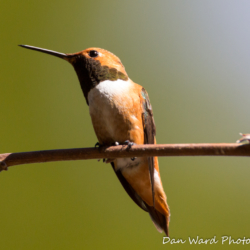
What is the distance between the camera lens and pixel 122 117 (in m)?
1.56

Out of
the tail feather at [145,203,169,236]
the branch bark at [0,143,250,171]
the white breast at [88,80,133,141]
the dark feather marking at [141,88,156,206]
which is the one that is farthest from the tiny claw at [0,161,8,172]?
the tail feather at [145,203,169,236]

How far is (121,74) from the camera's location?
1693 millimetres

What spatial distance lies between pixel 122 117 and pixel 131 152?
1.54 feet

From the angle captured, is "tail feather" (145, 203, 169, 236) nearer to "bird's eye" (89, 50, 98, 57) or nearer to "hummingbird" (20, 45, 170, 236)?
"hummingbird" (20, 45, 170, 236)

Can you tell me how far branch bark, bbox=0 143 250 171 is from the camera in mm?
913

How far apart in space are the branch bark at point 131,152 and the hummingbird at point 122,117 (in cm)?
29

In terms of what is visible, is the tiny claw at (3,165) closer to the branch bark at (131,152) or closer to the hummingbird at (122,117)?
the branch bark at (131,152)

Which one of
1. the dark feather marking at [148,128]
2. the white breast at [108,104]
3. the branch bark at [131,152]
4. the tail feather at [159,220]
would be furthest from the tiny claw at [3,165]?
the tail feather at [159,220]

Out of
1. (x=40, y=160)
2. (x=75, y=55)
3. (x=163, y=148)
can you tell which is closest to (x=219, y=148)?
(x=163, y=148)

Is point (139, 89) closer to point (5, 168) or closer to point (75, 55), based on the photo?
point (75, 55)

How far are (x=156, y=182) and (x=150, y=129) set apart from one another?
35 centimetres

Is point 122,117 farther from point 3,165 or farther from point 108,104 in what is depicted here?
point 3,165

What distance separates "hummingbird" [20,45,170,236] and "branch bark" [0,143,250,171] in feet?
0.97

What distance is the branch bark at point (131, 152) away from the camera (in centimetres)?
91
